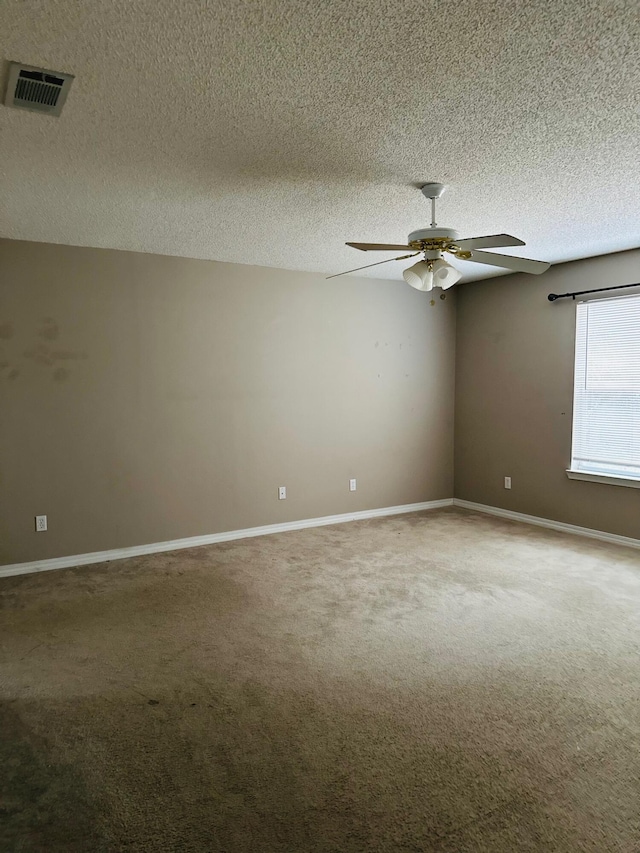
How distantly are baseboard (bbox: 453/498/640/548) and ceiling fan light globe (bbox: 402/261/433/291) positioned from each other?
9.94 ft

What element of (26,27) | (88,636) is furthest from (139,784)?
(26,27)

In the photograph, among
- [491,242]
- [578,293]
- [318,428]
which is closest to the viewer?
[491,242]

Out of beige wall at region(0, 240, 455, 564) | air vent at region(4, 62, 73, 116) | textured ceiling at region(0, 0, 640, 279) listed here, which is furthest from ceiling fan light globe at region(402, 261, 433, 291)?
beige wall at region(0, 240, 455, 564)

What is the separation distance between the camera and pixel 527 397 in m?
5.58

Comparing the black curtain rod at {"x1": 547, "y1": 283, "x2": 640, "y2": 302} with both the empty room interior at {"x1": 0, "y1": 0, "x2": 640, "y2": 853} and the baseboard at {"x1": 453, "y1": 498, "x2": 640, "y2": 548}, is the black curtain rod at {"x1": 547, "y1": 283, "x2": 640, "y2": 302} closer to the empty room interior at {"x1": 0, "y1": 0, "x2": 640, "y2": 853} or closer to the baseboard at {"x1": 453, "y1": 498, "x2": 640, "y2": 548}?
the empty room interior at {"x1": 0, "y1": 0, "x2": 640, "y2": 853}

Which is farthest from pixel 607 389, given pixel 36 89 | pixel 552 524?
pixel 36 89

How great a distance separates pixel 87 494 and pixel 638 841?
3952 mm

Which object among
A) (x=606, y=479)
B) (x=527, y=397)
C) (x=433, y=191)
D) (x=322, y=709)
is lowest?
(x=322, y=709)

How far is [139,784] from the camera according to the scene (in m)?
1.94

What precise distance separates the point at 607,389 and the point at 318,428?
261 centimetres

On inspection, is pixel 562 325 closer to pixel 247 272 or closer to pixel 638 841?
pixel 247 272

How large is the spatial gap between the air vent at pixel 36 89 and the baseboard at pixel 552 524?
195 inches

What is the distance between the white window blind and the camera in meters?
4.70

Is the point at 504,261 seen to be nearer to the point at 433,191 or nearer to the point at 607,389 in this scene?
the point at 433,191
